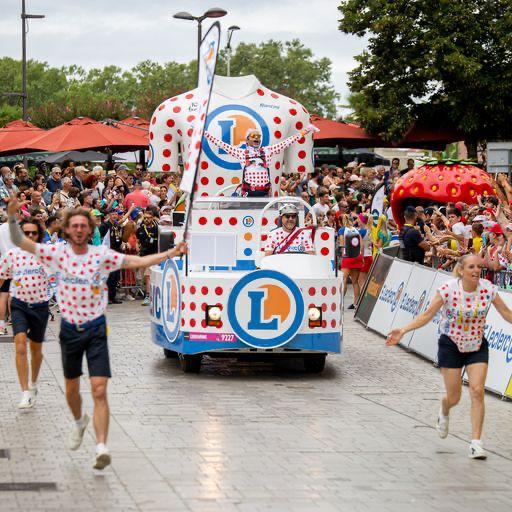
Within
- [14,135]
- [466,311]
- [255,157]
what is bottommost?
[466,311]

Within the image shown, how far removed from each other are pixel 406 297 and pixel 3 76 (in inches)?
5823

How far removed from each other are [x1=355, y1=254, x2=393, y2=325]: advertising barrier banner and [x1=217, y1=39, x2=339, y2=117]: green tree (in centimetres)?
11096

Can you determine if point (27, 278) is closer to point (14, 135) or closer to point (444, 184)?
point (444, 184)

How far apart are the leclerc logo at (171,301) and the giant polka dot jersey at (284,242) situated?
115 centimetres

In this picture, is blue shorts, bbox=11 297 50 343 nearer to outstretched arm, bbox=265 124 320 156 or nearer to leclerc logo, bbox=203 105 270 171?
leclerc logo, bbox=203 105 270 171

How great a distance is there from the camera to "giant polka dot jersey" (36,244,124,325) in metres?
9.19

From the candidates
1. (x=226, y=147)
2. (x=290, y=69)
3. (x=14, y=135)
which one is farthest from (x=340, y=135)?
(x=290, y=69)

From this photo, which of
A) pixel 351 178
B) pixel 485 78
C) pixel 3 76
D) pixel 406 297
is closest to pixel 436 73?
pixel 485 78

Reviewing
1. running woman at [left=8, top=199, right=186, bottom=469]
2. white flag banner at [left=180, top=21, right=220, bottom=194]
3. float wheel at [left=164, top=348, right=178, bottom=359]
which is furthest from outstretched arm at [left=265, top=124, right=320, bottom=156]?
running woman at [left=8, top=199, right=186, bottom=469]

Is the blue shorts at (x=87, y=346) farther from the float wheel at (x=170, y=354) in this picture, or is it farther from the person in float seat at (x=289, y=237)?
the float wheel at (x=170, y=354)

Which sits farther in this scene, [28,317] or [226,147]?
[226,147]

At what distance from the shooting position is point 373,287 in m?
20.1

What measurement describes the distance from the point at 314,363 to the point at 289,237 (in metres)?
1.49

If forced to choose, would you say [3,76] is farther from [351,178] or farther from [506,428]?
[506,428]
